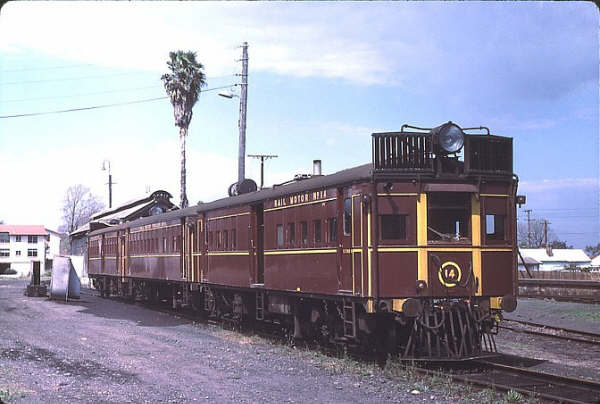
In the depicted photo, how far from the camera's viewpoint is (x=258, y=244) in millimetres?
18125

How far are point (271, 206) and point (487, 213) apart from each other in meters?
5.51

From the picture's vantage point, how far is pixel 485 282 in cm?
1248

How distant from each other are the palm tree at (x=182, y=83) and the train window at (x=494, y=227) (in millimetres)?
35155

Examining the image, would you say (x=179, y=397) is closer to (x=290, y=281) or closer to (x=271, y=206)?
(x=290, y=281)

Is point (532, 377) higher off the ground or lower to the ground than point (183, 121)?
lower

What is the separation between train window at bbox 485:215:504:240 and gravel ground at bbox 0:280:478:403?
3.09 metres

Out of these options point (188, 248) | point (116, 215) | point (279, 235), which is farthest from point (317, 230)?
point (116, 215)

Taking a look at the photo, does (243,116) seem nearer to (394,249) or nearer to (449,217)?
(449,217)

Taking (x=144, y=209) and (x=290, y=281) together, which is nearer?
(x=290, y=281)

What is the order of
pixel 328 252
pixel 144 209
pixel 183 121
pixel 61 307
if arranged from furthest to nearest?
pixel 144 209 < pixel 183 121 < pixel 61 307 < pixel 328 252

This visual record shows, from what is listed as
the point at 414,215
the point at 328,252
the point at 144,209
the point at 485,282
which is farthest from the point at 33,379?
the point at 144,209

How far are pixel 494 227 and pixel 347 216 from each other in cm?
263

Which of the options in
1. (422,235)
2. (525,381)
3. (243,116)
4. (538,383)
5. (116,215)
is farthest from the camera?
(116,215)

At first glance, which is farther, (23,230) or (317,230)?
(23,230)
